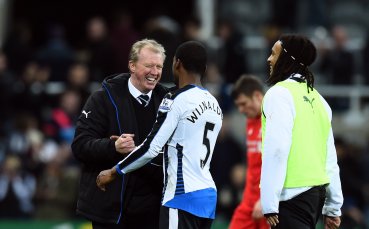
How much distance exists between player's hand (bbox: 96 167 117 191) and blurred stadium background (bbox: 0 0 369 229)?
6.53m

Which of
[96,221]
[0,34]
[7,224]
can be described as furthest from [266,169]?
[0,34]

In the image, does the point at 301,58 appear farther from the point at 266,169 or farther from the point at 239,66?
the point at 239,66

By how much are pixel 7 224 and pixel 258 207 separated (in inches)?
259

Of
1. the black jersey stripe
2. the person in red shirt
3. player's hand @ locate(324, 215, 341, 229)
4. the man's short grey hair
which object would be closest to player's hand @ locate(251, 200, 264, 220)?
the person in red shirt

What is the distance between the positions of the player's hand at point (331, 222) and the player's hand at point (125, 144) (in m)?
1.53

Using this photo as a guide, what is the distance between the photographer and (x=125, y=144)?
7.66 metres

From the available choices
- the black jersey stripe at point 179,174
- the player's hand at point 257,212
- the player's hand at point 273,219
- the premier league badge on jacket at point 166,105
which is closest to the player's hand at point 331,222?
the player's hand at point 273,219

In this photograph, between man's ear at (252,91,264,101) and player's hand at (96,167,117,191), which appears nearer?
player's hand at (96,167,117,191)

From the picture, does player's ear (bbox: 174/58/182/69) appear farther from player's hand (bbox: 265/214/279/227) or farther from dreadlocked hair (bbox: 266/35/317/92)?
player's hand (bbox: 265/214/279/227)

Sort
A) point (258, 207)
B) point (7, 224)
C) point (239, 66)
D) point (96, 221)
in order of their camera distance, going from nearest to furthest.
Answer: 1. point (96, 221)
2. point (258, 207)
3. point (7, 224)
4. point (239, 66)

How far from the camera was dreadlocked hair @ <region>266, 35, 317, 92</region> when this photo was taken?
7.52m

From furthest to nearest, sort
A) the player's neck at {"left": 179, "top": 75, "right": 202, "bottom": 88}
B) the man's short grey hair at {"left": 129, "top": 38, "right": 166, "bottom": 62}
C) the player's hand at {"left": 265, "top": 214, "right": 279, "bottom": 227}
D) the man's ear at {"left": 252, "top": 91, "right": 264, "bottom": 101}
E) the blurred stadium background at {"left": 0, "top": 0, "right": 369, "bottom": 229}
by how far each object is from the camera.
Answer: the blurred stadium background at {"left": 0, "top": 0, "right": 369, "bottom": 229}, the man's ear at {"left": 252, "top": 91, "right": 264, "bottom": 101}, the man's short grey hair at {"left": 129, "top": 38, "right": 166, "bottom": 62}, the player's neck at {"left": 179, "top": 75, "right": 202, "bottom": 88}, the player's hand at {"left": 265, "top": 214, "right": 279, "bottom": 227}

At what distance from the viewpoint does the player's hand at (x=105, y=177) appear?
25.2 ft

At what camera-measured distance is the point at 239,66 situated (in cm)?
1653
